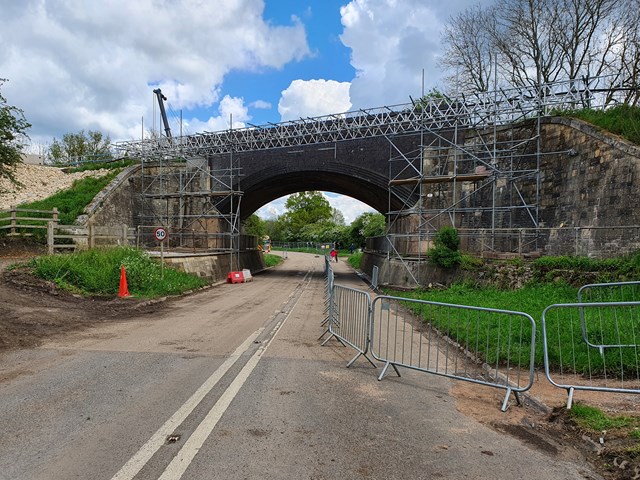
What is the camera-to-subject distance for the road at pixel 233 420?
3.31 metres

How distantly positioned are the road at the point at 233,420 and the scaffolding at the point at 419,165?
12231 mm

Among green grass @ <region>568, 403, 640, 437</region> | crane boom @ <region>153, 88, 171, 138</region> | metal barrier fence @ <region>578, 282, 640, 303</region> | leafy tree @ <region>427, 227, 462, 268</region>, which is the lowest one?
green grass @ <region>568, 403, 640, 437</region>

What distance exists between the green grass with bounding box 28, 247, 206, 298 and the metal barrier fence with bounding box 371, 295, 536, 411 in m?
8.84

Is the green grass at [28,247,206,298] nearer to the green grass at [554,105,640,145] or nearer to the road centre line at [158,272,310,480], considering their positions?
the road centre line at [158,272,310,480]

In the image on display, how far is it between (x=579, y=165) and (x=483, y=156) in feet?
17.1

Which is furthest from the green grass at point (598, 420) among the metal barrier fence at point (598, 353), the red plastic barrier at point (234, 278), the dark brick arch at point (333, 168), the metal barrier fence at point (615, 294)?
the red plastic barrier at point (234, 278)

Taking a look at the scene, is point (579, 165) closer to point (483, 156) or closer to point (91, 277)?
point (483, 156)

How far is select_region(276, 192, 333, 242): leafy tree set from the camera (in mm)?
90500

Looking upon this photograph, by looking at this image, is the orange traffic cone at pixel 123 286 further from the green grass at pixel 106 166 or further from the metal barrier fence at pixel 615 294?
the green grass at pixel 106 166

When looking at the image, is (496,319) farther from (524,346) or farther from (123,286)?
(123,286)

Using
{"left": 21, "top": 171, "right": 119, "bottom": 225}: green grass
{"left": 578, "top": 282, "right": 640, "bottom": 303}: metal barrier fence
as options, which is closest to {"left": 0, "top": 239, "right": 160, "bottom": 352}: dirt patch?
{"left": 21, "top": 171, "right": 119, "bottom": 225}: green grass

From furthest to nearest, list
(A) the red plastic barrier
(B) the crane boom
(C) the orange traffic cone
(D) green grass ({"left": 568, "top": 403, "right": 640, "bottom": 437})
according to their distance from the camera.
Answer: (B) the crane boom
(A) the red plastic barrier
(C) the orange traffic cone
(D) green grass ({"left": 568, "top": 403, "right": 640, "bottom": 437})

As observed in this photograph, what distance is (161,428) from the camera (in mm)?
3936

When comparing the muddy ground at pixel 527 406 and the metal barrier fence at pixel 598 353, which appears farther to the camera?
the metal barrier fence at pixel 598 353
